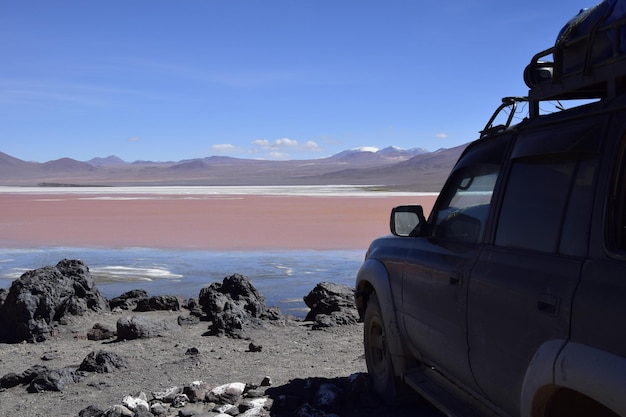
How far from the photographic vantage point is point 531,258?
3248 mm

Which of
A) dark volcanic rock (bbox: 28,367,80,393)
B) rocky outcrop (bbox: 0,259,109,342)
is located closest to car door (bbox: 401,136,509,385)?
dark volcanic rock (bbox: 28,367,80,393)

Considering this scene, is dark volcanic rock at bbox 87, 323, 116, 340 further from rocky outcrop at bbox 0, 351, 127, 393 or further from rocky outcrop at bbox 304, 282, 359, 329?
rocky outcrop at bbox 304, 282, 359, 329

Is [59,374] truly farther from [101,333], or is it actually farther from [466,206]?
[466,206]

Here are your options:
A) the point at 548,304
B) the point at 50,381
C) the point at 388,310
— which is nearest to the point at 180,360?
the point at 50,381

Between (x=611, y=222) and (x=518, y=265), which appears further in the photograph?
(x=518, y=265)

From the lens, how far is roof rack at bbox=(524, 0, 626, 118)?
121 inches

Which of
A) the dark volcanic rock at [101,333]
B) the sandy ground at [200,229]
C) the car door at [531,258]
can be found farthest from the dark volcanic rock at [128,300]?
the car door at [531,258]

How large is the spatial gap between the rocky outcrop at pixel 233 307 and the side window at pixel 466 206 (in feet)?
14.3

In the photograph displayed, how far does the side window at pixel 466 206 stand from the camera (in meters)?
4.06

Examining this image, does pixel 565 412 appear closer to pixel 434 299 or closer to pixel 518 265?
pixel 518 265

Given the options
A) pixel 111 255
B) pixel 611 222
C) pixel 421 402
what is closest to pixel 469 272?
pixel 611 222

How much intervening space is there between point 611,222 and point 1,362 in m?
6.62

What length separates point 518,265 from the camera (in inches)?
131

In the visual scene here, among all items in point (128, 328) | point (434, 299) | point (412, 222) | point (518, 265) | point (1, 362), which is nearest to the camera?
point (518, 265)
